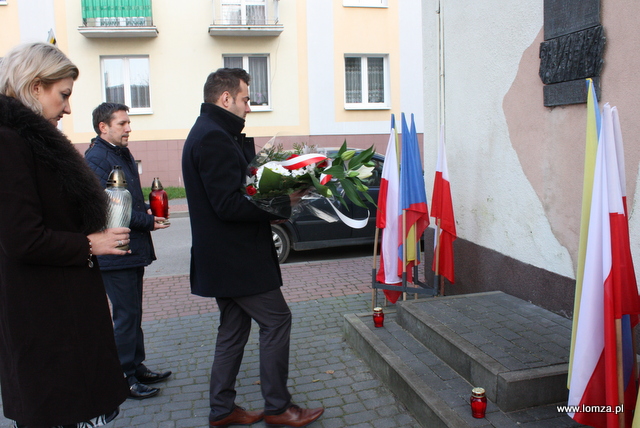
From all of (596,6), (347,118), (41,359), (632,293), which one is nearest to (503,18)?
(596,6)

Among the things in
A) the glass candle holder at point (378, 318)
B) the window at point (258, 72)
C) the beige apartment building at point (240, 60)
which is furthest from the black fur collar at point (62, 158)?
the window at point (258, 72)

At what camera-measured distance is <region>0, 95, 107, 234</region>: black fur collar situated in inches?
79.7

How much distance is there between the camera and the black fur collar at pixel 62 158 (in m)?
2.03

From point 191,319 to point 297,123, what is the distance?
1354 cm

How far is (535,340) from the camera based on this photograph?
148 inches

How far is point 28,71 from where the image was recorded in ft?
6.85

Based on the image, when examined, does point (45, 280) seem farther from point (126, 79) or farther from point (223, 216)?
point (126, 79)

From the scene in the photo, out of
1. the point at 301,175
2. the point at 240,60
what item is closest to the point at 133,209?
the point at 301,175

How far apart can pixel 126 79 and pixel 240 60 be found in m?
3.76

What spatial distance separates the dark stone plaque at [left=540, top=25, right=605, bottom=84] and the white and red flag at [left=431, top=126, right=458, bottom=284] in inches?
42.6

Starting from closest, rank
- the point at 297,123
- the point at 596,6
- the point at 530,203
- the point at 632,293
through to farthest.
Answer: the point at 632,293, the point at 596,6, the point at 530,203, the point at 297,123

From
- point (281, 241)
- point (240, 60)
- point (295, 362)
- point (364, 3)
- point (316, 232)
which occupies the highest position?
point (364, 3)

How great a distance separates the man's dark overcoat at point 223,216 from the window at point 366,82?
51.7 ft

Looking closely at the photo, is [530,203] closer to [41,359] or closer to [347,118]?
[41,359]
